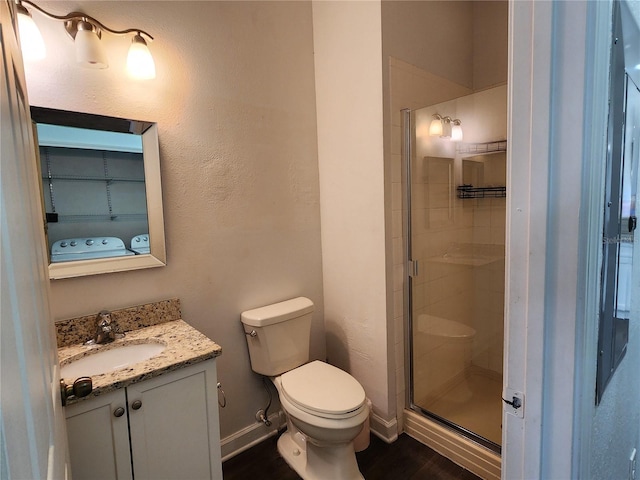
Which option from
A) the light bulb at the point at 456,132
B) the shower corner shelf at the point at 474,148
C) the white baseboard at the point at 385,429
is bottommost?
the white baseboard at the point at 385,429

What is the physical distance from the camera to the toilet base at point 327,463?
5.13ft

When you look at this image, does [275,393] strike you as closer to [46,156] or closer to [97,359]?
[97,359]

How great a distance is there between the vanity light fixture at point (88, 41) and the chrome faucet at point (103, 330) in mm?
1003

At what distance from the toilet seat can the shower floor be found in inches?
27.3

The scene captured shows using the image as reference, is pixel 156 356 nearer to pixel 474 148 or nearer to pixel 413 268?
pixel 413 268

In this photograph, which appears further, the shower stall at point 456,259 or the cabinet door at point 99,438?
the shower stall at point 456,259

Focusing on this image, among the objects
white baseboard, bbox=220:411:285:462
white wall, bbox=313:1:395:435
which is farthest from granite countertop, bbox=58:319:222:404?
white wall, bbox=313:1:395:435

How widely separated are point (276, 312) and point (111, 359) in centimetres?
77

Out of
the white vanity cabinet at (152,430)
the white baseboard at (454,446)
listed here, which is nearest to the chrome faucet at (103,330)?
the white vanity cabinet at (152,430)

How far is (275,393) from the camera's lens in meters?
1.98

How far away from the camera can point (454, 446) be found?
68.6 inches

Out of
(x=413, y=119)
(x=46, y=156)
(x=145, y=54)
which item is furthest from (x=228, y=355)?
(x=413, y=119)

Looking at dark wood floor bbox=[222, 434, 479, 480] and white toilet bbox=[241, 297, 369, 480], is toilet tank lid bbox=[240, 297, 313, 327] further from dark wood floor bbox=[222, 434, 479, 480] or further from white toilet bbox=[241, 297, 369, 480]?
dark wood floor bbox=[222, 434, 479, 480]

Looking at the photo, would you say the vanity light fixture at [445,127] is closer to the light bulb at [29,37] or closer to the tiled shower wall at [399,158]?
the tiled shower wall at [399,158]
